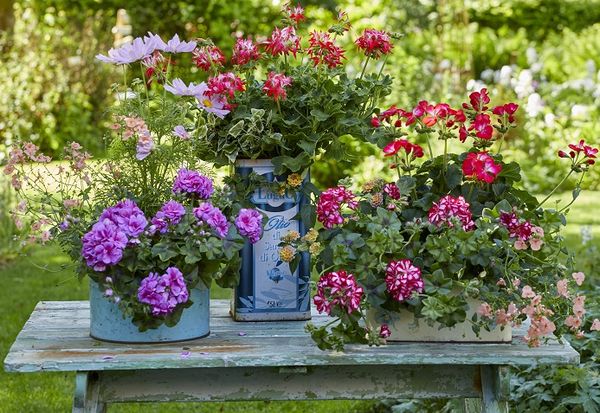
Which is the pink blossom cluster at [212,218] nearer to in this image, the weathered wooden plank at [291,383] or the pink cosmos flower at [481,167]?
the weathered wooden plank at [291,383]

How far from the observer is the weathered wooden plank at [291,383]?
2.18m

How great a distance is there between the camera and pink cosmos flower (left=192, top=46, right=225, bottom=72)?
2.47 metres

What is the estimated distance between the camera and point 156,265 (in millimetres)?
2123

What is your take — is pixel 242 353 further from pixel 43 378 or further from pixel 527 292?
pixel 43 378

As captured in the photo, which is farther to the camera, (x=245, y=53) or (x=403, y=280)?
(x=245, y=53)

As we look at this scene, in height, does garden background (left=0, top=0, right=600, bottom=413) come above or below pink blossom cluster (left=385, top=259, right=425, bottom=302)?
above

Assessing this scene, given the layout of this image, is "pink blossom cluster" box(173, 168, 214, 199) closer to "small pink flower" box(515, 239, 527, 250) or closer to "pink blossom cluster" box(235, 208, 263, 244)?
"pink blossom cluster" box(235, 208, 263, 244)

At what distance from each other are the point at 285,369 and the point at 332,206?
36 centimetres

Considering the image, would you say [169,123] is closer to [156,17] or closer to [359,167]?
[359,167]

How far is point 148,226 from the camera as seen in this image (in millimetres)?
2146

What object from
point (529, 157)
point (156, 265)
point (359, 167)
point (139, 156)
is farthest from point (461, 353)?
point (529, 157)

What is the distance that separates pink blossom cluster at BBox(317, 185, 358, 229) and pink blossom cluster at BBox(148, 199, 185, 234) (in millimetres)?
→ 304

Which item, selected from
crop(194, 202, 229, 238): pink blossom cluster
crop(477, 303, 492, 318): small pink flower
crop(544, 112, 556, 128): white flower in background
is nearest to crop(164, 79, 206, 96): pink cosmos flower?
crop(194, 202, 229, 238): pink blossom cluster

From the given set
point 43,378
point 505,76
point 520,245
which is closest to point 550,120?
point 505,76
